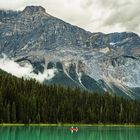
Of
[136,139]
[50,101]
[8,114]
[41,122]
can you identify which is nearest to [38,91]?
[50,101]

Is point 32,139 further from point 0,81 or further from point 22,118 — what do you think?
point 0,81

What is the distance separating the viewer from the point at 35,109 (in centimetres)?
17775

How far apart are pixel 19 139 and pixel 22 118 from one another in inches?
2865

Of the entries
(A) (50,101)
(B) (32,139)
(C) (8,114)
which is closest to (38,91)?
(A) (50,101)

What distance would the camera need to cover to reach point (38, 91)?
645ft

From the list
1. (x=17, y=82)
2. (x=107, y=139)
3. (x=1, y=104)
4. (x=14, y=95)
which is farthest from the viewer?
(x=17, y=82)

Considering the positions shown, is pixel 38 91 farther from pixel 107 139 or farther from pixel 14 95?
pixel 107 139

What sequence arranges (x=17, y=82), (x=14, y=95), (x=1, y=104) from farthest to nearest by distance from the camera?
1. (x=17, y=82)
2. (x=14, y=95)
3. (x=1, y=104)

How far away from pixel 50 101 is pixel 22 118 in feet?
95.7

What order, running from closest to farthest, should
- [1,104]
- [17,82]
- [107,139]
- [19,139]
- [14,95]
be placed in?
[19,139] → [107,139] → [1,104] → [14,95] → [17,82]

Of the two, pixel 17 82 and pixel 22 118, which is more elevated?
pixel 17 82

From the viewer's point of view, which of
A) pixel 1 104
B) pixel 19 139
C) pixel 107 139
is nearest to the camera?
pixel 19 139

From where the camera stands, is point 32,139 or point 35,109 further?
point 35,109

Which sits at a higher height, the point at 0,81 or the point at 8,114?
the point at 0,81
